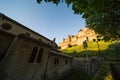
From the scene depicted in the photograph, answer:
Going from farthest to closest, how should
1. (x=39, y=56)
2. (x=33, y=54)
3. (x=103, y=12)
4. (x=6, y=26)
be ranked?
(x=6, y=26)
(x=39, y=56)
(x=33, y=54)
(x=103, y=12)

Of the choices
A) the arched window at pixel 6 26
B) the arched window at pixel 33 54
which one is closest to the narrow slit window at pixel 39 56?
the arched window at pixel 33 54

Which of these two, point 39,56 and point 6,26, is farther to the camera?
point 6,26

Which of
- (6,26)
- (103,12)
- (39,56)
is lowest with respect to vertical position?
(39,56)

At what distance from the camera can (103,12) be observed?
8805 millimetres

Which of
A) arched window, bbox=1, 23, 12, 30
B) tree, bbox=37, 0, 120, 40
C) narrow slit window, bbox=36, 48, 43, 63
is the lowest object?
narrow slit window, bbox=36, 48, 43, 63

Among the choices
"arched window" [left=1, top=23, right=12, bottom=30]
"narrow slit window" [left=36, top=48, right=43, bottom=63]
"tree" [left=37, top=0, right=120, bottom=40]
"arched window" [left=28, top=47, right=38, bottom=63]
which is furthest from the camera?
"arched window" [left=1, top=23, right=12, bottom=30]

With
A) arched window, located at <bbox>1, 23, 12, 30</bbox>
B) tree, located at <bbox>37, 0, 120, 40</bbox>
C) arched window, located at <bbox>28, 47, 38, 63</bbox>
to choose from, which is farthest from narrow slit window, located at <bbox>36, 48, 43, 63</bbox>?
arched window, located at <bbox>1, 23, 12, 30</bbox>

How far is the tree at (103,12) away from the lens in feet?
22.9

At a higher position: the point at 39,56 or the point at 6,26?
the point at 6,26

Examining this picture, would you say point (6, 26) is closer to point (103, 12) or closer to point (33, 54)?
point (33, 54)

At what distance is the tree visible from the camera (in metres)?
6.98

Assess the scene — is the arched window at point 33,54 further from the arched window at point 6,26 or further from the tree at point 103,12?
the arched window at point 6,26

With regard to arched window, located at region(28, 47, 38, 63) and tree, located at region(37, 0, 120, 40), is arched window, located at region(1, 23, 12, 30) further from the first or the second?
tree, located at region(37, 0, 120, 40)

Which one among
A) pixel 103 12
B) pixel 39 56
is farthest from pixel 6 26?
pixel 103 12
